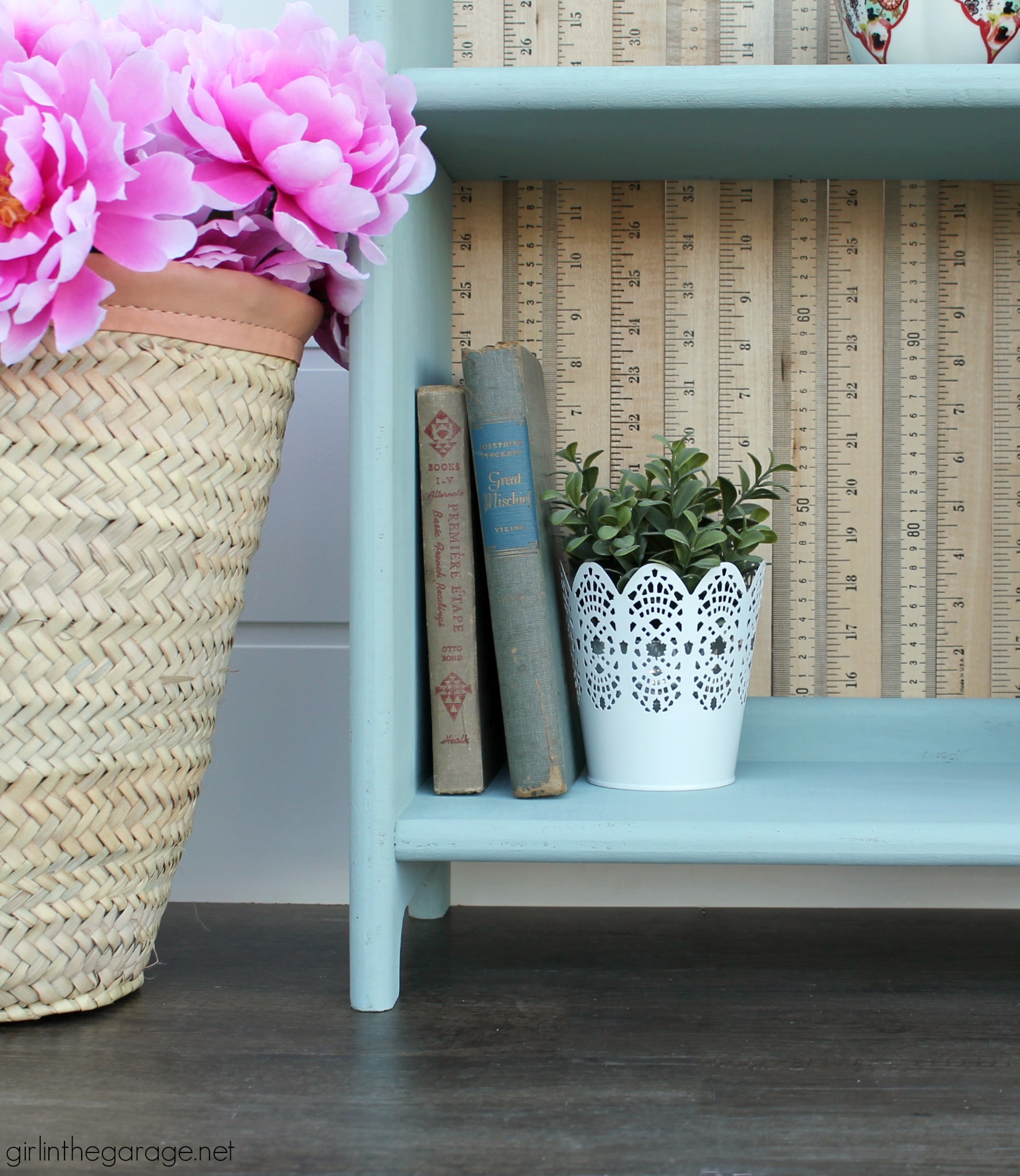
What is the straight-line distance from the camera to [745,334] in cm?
A: 94

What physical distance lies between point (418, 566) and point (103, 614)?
0.23m

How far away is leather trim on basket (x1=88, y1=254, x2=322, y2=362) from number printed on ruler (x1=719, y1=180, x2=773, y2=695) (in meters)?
0.42

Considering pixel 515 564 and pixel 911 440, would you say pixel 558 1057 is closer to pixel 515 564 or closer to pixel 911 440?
pixel 515 564

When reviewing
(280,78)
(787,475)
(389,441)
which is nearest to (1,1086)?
(389,441)

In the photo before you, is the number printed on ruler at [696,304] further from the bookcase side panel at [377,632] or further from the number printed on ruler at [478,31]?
the bookcase side panel at [377,632]

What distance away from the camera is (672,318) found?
946 mm

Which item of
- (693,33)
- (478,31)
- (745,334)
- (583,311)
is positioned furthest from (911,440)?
(478,31)

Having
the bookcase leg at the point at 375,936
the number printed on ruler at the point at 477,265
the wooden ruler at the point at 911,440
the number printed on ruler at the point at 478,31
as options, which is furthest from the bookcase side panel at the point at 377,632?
the wooden ruler at the point at 911,440

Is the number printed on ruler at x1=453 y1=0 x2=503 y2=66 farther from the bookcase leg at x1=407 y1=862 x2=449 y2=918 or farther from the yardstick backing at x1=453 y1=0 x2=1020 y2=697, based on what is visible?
the bookcase leg at x1=407 y1=862 x2=449 y2=918

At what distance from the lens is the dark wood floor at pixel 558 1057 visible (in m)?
0.54

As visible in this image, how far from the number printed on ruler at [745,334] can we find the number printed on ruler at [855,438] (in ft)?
0.18

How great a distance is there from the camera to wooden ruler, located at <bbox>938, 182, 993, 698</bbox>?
935 mm

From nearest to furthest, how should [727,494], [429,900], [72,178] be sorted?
[72,178] → [727,494] → [429,900]

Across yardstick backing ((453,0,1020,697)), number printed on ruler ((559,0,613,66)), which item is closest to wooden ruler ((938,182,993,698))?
yardstick backing ((453,0,1020,697))
